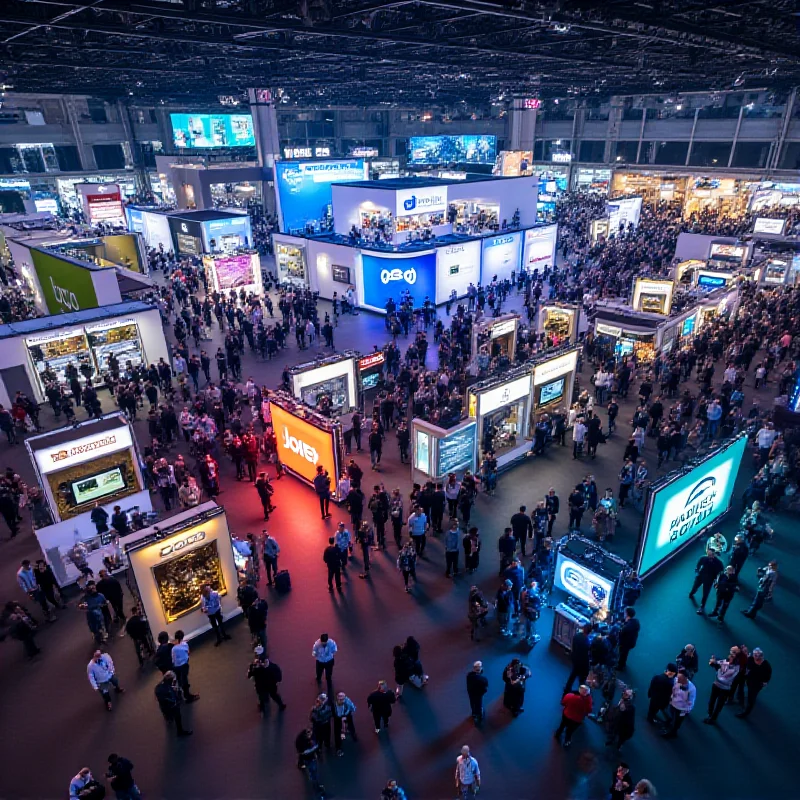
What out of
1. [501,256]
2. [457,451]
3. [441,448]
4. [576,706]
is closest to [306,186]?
[501,256]

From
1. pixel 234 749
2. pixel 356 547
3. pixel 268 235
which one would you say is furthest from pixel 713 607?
pixel 268 235

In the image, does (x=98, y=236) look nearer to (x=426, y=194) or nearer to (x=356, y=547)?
(x=426, y=194)

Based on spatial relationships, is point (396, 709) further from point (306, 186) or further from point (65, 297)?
point (306, 186)

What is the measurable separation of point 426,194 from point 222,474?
18.9m

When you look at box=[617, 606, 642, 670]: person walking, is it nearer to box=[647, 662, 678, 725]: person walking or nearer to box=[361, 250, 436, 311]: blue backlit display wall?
box=[647, 662, 678, 725]: person walking

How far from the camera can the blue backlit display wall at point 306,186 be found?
120 feet

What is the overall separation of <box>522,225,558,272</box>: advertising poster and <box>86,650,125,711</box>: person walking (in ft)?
91.5

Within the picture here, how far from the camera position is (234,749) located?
723 cm

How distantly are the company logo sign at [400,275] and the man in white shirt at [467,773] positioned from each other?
21264mm

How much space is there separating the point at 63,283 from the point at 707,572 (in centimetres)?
2354

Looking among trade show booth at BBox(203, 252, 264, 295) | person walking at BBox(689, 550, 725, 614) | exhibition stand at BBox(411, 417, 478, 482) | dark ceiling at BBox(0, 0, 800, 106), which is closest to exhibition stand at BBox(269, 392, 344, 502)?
exhibition stand at BBox(411, 417, 478, 482)

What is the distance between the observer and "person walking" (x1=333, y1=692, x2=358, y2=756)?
22.5ft

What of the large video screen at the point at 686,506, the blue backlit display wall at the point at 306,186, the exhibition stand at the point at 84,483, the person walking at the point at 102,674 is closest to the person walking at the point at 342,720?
the person walking at the point at 102,674

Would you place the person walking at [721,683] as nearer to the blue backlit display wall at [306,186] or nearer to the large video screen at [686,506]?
the large video screen at [686,506]
